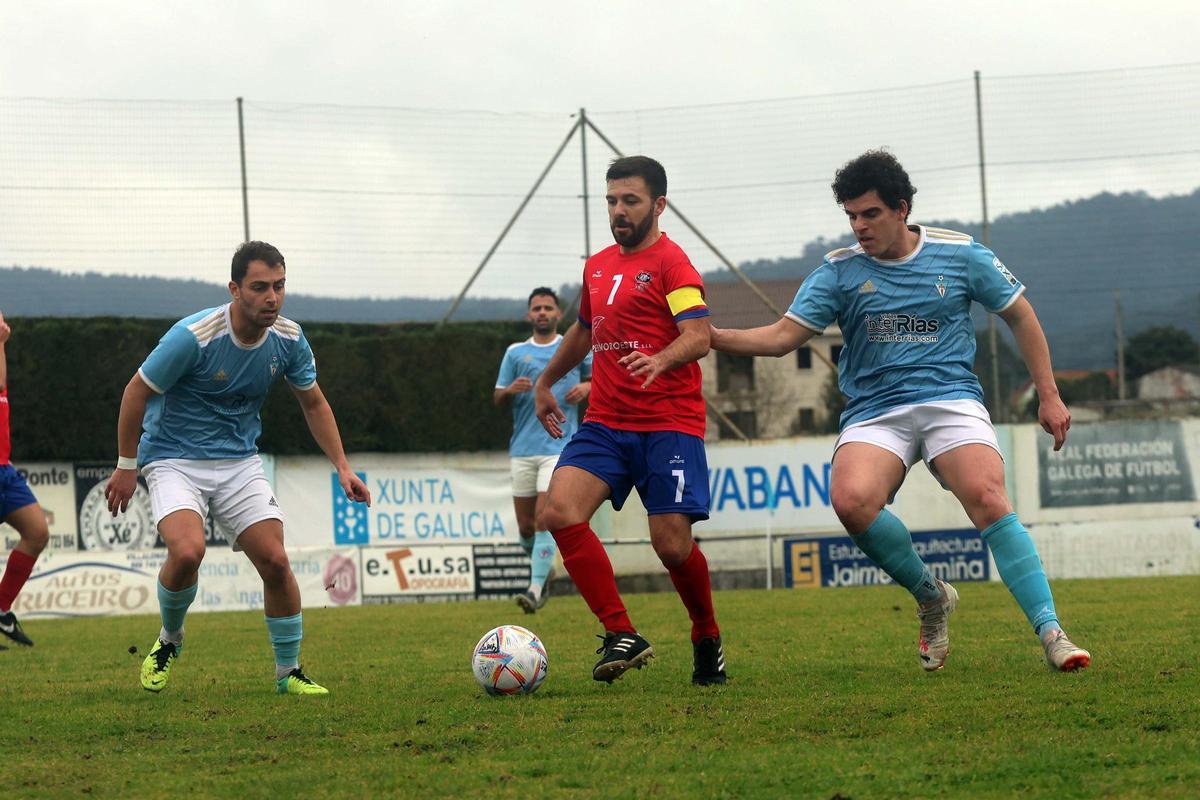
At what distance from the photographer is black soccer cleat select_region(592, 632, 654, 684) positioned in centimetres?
607

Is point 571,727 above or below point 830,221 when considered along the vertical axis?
below

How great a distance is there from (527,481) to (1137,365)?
465 inches

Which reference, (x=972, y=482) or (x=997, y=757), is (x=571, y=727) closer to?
(x=997, y=757)

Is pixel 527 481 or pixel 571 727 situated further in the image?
pixel 527 481

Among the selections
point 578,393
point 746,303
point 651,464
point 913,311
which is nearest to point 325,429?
point 651,464

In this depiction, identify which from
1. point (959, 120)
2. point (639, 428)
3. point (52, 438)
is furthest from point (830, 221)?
point (639, 428)

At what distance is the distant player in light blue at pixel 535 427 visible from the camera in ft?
41.4

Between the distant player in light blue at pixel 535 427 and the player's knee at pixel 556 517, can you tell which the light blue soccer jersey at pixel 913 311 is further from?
the distant player in light blue at pixel 535 427

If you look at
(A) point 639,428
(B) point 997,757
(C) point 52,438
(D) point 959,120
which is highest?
(D) point 959,120

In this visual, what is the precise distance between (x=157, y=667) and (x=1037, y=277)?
12.4 m

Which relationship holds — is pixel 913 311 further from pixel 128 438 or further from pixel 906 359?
pixel 128 438

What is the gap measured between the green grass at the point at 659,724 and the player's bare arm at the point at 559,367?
4.11 ft

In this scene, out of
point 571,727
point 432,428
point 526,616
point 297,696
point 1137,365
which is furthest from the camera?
point 1137,365

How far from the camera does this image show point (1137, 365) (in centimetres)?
2152
